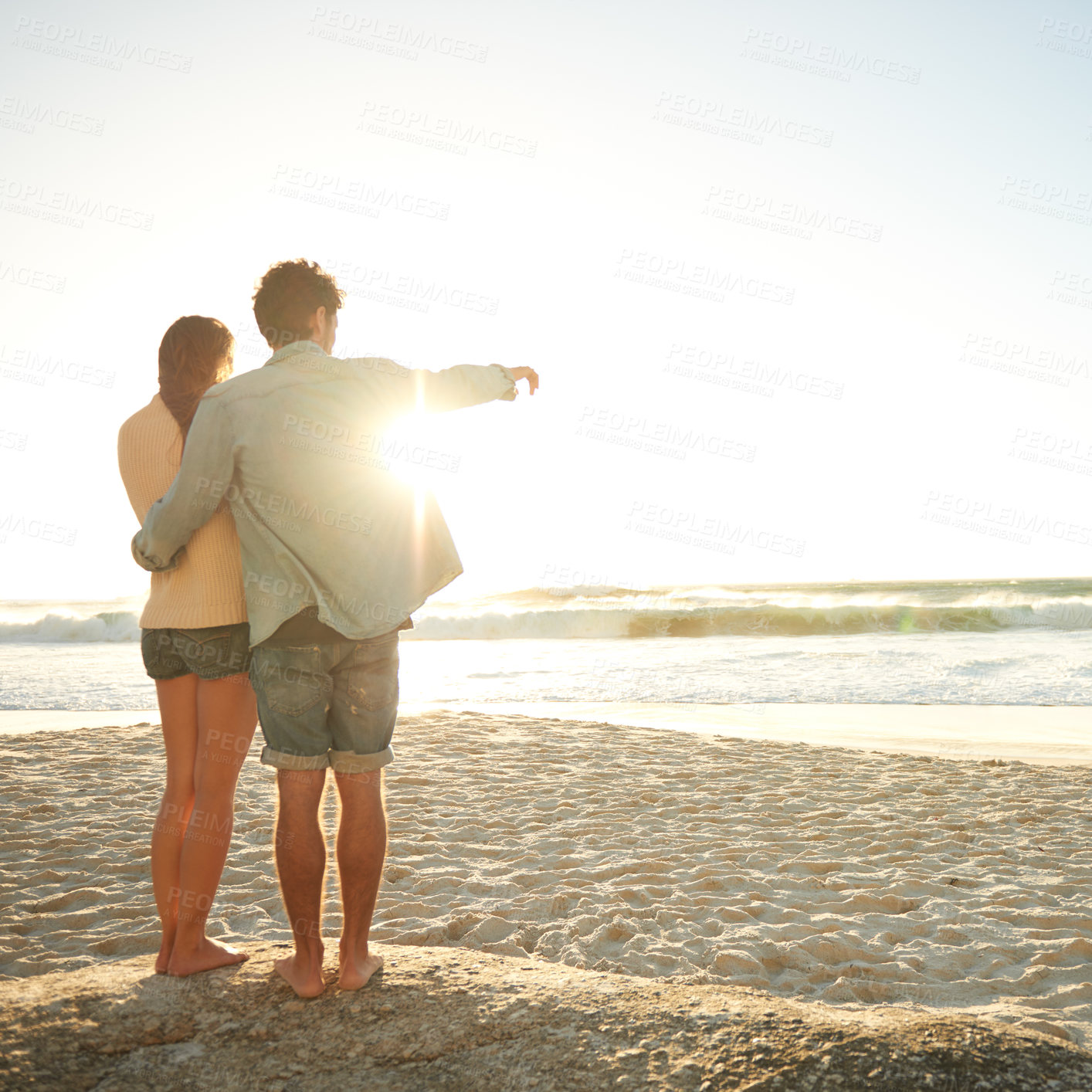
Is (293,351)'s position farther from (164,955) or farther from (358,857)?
(164,955)

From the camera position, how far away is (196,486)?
198 cm

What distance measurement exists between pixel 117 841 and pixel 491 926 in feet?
7.47

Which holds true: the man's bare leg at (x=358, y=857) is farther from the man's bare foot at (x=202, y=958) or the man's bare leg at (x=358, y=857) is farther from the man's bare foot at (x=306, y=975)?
the man's bare foot at (x=202, y=958)

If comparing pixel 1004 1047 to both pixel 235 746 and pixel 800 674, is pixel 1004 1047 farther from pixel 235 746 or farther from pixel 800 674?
pixel 800 674

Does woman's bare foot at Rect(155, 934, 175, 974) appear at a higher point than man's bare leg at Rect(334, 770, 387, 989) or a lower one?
lower

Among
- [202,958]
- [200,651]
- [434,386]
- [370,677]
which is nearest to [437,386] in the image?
[434,386]

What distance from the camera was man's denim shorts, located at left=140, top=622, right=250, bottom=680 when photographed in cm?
211

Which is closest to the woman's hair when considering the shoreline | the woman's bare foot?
the woman's bare foot

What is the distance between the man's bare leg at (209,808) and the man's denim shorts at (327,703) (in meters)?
0.17

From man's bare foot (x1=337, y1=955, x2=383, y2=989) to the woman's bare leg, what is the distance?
1.68ft

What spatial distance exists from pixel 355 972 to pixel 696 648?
55.6 ft

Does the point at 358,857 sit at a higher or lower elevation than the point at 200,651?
lower

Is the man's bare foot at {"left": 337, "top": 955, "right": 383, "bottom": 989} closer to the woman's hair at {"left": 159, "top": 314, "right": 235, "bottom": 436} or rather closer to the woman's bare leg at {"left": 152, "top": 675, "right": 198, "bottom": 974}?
the woman's bare leg at {"left": 152, "top": 675, "right": 198, "bottom": 974}

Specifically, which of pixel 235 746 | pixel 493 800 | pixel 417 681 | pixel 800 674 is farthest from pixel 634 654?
pixel 235 746
